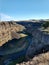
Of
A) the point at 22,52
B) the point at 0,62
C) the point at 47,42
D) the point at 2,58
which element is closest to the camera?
the point at 47,42

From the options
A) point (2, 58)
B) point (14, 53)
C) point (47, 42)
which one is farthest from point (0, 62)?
point (47, 42)

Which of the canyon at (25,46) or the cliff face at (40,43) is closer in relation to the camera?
the cliff face at (40,43)

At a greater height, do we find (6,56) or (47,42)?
(47,42)

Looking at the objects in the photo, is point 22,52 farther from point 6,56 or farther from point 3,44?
point 3,44

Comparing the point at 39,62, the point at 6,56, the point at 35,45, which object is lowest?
the point at 6,56

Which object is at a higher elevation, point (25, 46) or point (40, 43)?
point (40, 43)

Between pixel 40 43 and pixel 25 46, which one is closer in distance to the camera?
pixel 40 43

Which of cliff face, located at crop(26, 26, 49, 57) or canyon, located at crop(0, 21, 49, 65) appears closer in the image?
cliff face, located at crop(26, 26, 49, 57)

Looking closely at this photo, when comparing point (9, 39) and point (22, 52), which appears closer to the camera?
point (22, 52)

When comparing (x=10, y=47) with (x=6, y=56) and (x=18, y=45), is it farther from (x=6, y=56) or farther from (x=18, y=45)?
(x=6, y=56)

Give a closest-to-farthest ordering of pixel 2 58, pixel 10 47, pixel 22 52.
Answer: pixel 2 58
pixel 22 52
pixel 10 47
